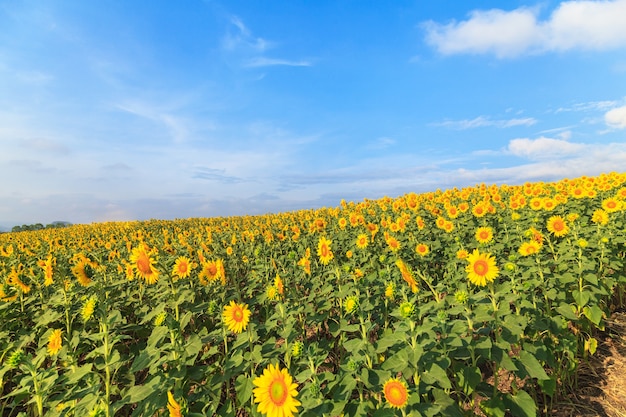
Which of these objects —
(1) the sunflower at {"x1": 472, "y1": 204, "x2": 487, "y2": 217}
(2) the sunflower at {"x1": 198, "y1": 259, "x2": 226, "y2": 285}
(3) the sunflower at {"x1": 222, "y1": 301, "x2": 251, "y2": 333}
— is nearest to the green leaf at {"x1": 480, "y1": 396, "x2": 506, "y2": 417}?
(3) the sunflower at {"x1": 222, "y1": 301, "x2": 251, "y2": 333}

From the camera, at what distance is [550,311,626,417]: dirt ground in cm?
416

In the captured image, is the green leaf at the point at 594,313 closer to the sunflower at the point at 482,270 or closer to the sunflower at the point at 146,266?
the sunflower at the point at 482,270

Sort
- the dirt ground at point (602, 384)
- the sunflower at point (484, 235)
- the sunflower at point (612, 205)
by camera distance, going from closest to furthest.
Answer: the dirt ground at point (602, 384) → the sunflower at point (484, 235) → the sunflower at point (612, 205)

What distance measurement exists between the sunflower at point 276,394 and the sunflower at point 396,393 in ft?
2.21

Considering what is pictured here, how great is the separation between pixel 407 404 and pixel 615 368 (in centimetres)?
443

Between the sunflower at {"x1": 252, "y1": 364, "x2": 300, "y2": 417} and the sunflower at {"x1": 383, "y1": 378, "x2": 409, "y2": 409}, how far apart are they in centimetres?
67

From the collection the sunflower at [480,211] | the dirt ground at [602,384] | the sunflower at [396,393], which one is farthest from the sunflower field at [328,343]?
the sunflower at [480,211]

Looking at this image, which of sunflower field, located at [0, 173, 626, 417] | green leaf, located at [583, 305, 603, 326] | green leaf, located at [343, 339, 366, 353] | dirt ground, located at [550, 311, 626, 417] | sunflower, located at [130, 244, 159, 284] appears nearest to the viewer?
sunflower field, located at [0, 173, 626, 417]

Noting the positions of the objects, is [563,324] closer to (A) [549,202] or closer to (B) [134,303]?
(A) [549,202]

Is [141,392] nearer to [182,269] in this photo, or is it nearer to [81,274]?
[182,269]

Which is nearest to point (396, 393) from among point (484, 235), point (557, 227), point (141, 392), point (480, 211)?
point (141, 392)

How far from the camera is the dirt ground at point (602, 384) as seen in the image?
4.16 meters

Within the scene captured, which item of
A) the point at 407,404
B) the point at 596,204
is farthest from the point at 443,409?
the point at 596,204

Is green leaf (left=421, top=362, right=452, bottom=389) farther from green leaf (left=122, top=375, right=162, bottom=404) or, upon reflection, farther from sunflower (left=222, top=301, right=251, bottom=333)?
green leaf (left=122, top=375, right=162, bottom=404)
